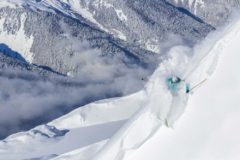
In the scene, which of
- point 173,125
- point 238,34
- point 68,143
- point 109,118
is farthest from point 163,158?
point 109,118

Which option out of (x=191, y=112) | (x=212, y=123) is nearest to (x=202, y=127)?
(x=212, y=123)

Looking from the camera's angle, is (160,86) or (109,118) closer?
(160,86)

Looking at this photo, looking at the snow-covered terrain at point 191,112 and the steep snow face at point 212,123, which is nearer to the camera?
the steep snow face at point 212,123

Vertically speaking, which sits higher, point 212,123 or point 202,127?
point 212,123

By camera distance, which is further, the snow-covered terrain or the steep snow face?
the snow-covered terrain

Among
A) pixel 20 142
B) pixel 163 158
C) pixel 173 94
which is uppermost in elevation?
pixel 173 94

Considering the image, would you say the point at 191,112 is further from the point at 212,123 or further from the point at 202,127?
the point at 212,123

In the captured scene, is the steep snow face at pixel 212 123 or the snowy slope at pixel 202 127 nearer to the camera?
the steep snow face at pixel 212 123

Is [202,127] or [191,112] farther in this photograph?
[191,112]

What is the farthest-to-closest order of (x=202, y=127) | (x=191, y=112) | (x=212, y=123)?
(x=191, y=112) < (x=202, y=127) < (x=212, y=123)

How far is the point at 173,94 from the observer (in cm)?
1823

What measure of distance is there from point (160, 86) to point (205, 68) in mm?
1328

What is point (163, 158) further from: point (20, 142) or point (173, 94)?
point (20, 142)

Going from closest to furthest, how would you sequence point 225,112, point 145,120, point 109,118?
point 225,112, point 145,120, point 109,118
